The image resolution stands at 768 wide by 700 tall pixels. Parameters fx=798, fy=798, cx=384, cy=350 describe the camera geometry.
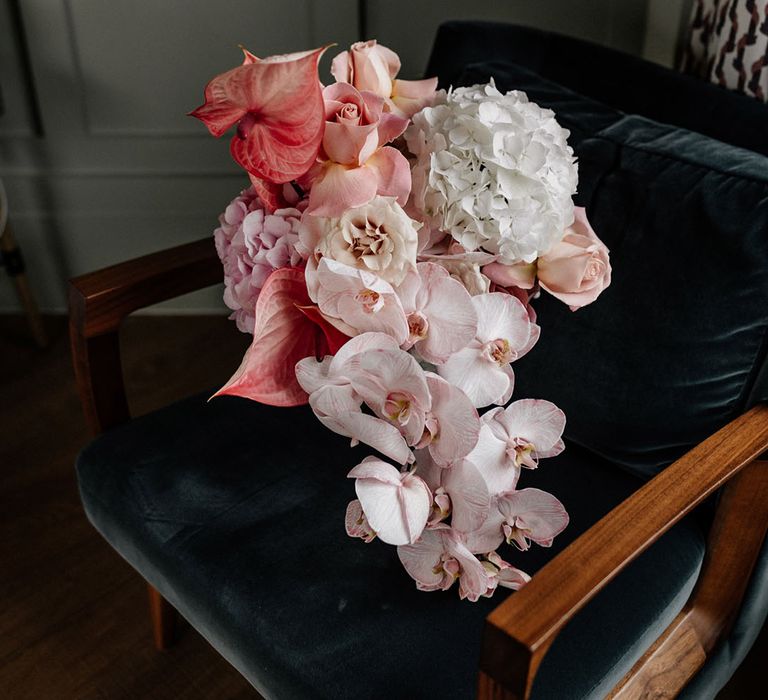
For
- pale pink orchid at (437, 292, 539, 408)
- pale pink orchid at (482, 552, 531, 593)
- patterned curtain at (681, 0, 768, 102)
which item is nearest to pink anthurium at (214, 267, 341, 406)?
pale pink orchid at (437, 292, 539, 408)

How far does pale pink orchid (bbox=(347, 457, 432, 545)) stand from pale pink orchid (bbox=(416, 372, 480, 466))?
4 cm

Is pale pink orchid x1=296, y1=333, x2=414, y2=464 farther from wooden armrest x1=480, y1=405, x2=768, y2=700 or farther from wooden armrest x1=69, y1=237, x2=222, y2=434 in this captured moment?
wooden armrest x1=69, y1=237, x2=222, y2=434

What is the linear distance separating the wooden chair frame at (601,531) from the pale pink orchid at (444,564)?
10 cm

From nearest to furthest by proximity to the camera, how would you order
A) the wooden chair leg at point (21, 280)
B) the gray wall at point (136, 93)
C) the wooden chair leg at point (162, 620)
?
the wooden chair leg at point (162, 620)
the gray wall at point (136, 93)
the wooden chair leg at point (21, 280)

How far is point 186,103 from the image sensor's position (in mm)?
1784

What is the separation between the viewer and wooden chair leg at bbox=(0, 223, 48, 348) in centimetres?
177

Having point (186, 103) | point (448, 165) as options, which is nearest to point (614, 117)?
point (448, 165)

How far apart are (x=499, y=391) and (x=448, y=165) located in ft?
0.61

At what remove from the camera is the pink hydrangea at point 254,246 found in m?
0.64

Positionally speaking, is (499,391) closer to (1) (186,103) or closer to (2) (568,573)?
(2) (568,573)

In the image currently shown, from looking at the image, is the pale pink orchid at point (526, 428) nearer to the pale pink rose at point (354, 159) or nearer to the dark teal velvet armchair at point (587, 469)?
the dark teal velvet armchair at point (587, 469)

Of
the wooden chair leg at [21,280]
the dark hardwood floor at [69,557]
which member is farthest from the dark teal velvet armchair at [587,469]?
the wooden chair leg at [21,280]

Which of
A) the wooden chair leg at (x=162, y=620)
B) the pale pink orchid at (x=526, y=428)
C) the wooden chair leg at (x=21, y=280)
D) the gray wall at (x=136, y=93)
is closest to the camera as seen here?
the pale pink orchid at (x=526, y=428)

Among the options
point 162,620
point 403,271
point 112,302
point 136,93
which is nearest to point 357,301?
point 403,271
